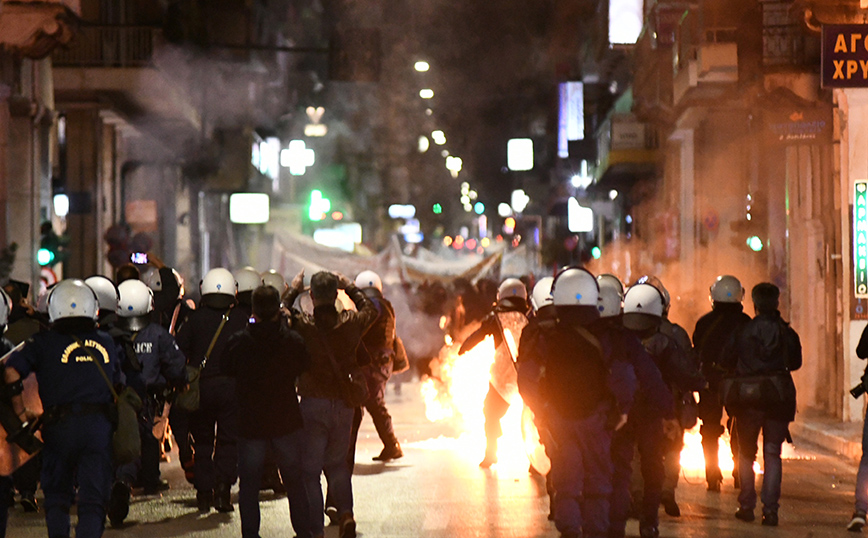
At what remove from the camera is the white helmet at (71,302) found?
23.1 feet

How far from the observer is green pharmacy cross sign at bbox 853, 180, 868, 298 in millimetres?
Result: 15219

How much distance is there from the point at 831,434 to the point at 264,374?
357 inches

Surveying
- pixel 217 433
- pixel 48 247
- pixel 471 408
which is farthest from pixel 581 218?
pixel 217 433

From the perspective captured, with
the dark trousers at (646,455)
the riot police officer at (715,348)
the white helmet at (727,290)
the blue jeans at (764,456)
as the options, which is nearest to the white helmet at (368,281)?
the riot police officer at (715,348)

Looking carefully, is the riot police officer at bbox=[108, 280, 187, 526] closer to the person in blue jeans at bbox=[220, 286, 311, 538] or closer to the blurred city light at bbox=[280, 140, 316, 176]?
the person in blue jeans at bbox=[220, 286, 311, 538]

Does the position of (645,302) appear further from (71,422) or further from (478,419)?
(478,419)

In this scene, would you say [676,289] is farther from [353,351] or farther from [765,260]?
[353,351]

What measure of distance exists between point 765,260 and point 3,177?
1476cm

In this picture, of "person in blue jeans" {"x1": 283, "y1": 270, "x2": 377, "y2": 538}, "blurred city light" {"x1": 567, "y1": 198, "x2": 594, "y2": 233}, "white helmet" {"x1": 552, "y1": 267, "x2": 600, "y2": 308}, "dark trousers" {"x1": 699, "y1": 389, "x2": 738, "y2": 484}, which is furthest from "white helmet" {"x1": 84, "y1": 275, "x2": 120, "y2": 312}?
"blurred city light" {"x1": 567, "y1": 198, "x2": 594, "y2": 233}

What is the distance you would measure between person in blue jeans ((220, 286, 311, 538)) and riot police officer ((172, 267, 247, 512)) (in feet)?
6.14

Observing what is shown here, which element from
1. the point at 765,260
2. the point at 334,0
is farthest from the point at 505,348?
the point at 334,0

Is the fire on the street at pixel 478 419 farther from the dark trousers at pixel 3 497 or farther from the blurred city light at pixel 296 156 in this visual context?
the blurred city light at pixel 296 156

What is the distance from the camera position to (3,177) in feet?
62.2

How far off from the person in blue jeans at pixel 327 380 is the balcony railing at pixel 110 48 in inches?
686
